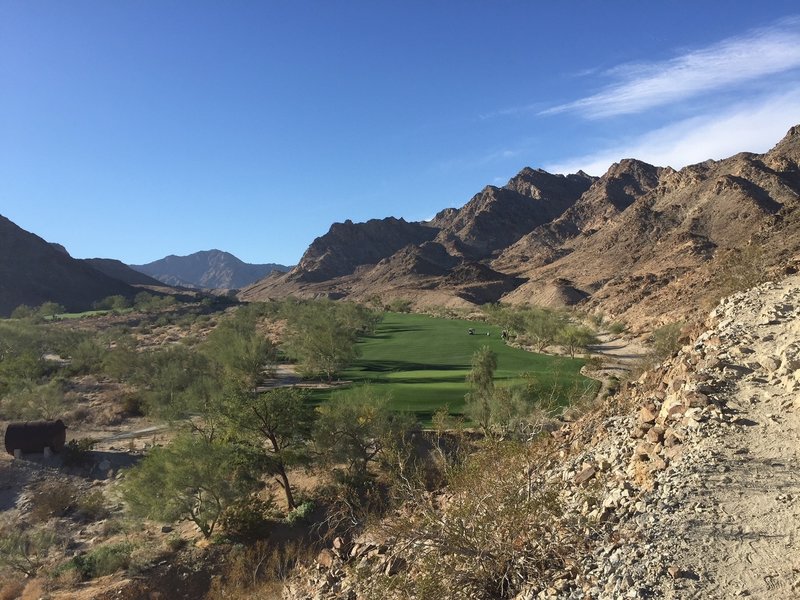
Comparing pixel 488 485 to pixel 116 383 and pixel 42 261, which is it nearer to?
pixel 116 383

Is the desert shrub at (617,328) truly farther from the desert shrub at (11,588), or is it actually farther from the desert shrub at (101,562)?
the desert shrub at (11,588)

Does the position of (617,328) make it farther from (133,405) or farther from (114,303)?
(114,303)

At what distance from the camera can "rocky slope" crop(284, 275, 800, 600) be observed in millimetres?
5609

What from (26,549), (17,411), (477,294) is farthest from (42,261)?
(26,549)

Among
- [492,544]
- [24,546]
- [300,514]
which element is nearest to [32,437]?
[24,546]

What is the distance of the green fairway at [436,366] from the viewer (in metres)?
27.9

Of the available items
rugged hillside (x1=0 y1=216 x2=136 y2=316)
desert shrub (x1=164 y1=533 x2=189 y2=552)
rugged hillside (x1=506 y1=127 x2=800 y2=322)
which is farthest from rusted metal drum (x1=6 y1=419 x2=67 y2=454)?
rugged hillside (x1=0 y1=216 x2=136 y2=316)

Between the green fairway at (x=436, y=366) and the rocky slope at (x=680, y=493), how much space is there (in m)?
5.01

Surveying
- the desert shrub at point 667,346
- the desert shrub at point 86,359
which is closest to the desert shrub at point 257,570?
the desert shrub at point 667,346

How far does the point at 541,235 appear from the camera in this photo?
16588 cm

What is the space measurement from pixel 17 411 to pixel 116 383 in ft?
34.7

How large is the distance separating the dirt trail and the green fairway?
19.4 ft

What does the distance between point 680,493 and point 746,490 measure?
765mm

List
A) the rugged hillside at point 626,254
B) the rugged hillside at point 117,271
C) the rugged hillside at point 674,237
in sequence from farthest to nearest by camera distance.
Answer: the rugged hillside at point 117,271 → the rugged hillside at point 674,237 → the rugged hillside at point 626,254
